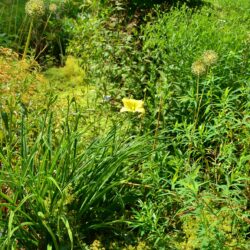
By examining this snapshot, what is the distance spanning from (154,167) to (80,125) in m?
1.08

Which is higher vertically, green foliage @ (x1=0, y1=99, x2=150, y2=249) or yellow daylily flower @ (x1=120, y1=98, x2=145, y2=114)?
yellow daylily flower @ (x1=120, y1=98, x2=145, y2=114)

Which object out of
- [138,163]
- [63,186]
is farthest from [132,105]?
[63,186]

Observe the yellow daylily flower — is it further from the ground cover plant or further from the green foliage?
the green foliage

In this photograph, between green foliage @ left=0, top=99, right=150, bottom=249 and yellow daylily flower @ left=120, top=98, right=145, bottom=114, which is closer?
green foliage @ left=0, top=99, right=150, bottom=249

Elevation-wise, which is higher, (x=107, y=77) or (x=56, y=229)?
(x=107, y=77)

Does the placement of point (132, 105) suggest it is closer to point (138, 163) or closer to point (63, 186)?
point (138, 163)

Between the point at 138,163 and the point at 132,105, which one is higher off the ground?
the point at 132,105

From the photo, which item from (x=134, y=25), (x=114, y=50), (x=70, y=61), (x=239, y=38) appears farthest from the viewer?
(x=70, y=61)

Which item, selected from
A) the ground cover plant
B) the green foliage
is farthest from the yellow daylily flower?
the green foliage

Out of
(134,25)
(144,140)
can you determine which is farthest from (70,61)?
(144,140)

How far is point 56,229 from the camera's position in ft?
7.98

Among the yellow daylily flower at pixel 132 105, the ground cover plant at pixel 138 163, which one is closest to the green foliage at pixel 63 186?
the ground cover plant at pixel 138 163

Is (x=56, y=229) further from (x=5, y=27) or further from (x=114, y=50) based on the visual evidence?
(x=5, y=27)

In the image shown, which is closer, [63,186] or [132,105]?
[63,186]
